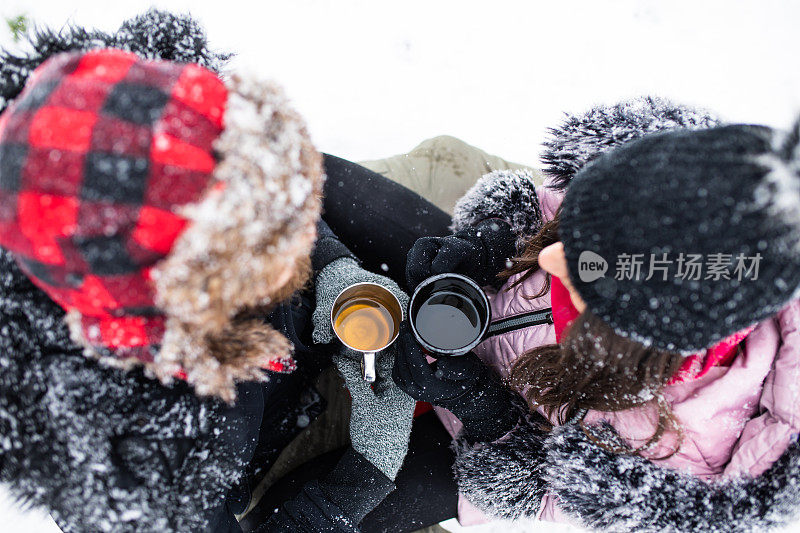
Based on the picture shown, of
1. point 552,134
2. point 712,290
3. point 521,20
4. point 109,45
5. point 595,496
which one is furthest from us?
point 521,20

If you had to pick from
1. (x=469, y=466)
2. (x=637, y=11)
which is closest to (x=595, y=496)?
(x=469, y=466)

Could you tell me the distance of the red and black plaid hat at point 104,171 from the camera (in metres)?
0.49

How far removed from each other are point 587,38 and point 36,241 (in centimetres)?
207

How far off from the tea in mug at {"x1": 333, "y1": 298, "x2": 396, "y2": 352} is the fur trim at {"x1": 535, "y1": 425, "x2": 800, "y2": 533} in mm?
411

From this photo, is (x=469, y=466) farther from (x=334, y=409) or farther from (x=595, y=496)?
(x=334, y=409)

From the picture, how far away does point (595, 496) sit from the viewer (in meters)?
0.87

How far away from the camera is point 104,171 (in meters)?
0.49

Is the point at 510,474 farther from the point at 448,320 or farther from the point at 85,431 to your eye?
the point at 85,431

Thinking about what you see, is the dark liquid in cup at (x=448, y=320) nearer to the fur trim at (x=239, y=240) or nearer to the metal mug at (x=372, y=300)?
the metal mug at (x=372, y=300)

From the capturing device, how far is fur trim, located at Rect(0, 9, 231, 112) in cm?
69

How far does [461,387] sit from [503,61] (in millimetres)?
1475

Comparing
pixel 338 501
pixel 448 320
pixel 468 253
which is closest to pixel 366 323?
pixel 448 320

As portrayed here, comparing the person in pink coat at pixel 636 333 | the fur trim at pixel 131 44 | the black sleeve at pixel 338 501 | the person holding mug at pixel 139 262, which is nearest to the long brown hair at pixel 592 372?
the person in pink coat at pixel 636 333

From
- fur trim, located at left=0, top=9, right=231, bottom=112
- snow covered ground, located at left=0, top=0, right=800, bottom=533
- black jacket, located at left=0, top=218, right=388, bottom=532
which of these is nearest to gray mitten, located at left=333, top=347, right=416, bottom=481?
black jacket, located at left=0, top=218, right=388, bottom=532
